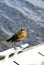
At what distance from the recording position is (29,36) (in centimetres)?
1689

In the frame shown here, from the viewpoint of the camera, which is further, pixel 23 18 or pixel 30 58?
pixel 23 18

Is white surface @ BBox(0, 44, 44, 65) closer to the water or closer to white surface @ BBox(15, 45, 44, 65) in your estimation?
white surface @ BBox(15, 45, 44, 65)

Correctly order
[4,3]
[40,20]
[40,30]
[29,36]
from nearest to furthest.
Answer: [29,36] → [40,30] → [40,20] → [4,3]

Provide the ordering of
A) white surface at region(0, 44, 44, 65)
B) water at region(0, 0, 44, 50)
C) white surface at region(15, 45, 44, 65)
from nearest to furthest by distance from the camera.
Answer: white surface at region(0, 44, 44, 65), white surface at region(15, 45, 44, 65), water at region(0, 0, 44, 50)

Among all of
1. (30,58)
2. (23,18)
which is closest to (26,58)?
(30,58)

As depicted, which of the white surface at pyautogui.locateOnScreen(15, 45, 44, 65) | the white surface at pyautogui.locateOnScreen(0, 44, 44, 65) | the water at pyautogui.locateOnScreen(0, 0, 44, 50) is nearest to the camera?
the white surface at pyautogui.locateOnScreen(0, 44, 44, 65)

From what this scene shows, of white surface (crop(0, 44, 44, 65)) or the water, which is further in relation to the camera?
the water

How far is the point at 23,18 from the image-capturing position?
20219 millimetres

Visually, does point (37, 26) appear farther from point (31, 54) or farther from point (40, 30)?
point (31, 54)

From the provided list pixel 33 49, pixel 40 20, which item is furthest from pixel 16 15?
pixel 33 49

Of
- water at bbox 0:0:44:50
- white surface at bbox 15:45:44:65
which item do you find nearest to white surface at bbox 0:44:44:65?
white surface at bbox 15:45:44:65

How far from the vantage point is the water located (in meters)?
16.8

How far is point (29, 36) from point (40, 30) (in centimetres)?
153

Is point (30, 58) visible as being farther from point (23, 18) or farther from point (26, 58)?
point (23, 18)
